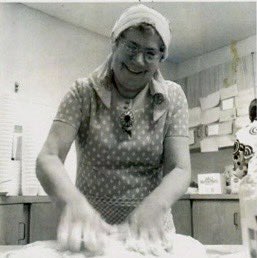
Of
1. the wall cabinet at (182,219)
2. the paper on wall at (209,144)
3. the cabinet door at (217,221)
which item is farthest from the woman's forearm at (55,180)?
the paper on wall at (209,144)

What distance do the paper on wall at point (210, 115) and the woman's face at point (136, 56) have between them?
256 centimetres

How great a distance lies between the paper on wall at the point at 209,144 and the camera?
337 centimetres

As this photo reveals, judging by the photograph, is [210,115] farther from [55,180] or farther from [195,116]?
[55,180]

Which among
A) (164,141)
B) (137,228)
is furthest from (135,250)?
(164,141)

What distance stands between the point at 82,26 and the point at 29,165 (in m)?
1.38

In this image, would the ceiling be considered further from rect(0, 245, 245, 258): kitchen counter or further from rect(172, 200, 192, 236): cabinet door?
rect(0, 245, 245, 258): kitchen counter

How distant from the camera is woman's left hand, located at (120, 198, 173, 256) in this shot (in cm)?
65

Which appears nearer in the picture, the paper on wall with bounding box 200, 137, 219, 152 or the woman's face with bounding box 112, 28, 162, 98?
the woman's face with bounding box 112, 28, 162, 98

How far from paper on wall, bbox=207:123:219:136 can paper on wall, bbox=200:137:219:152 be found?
5 centimetres

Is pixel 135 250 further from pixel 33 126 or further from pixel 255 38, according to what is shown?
pixel 255 38

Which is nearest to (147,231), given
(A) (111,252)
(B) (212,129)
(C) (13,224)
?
(A) (111,252)

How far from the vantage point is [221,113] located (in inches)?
132

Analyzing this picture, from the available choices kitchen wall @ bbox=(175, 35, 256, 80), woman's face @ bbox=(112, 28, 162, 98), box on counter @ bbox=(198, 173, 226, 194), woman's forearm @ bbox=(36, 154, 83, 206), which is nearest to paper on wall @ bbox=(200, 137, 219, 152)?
box on counter @ bbox=(198, 173, 226, 194)

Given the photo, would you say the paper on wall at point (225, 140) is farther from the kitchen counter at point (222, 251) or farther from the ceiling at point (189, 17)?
the kitchen counter at point (222, 251)
